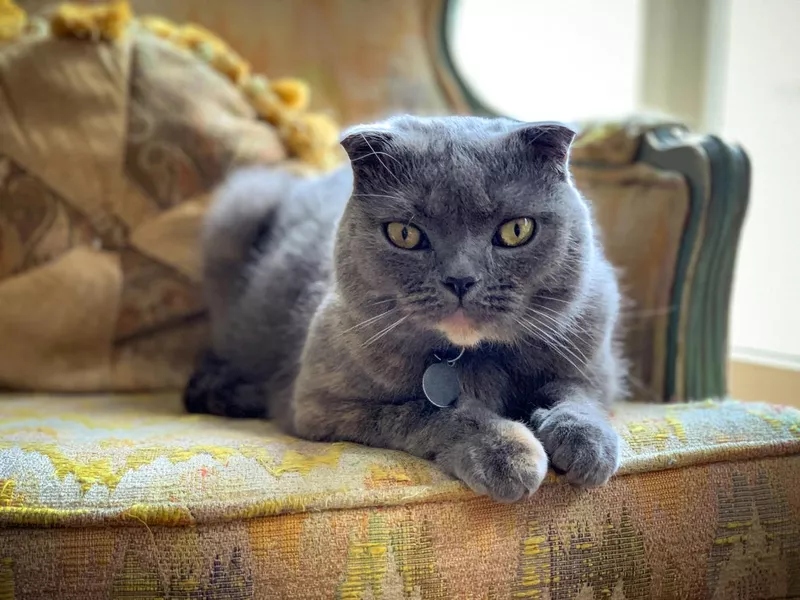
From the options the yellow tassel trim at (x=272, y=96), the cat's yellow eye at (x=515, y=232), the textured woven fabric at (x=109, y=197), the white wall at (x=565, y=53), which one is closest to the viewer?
the cat's yellow eye at (x=515, y=232)

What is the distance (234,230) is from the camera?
1.56 metres

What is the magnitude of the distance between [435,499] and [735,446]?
423 mm

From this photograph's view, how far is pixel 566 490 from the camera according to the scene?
0.87 meters

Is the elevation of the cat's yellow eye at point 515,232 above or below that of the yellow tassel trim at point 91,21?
below

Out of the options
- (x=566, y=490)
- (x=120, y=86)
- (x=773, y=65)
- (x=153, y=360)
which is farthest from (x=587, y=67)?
(x=566, y=490)

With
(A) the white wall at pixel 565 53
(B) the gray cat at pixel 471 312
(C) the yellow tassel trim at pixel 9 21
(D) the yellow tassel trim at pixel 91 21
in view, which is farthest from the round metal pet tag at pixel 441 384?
(A) the white wall at pixel 565 53

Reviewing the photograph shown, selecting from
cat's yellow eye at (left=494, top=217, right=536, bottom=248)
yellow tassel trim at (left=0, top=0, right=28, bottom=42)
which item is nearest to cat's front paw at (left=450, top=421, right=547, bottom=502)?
cat's yellow eye at (left=494, top=217, right=536, bottom=248)

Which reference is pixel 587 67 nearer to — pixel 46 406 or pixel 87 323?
pixel 87 323

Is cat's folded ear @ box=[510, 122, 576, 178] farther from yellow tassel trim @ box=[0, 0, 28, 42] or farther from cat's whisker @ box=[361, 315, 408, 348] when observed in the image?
yellow tassel trim @ box=[0, 0, 28, 42]

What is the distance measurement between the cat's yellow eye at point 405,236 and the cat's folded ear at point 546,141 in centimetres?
18

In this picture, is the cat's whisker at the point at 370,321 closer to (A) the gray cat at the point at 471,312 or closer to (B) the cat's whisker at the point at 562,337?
(A) the gray cat at the point at 471,312

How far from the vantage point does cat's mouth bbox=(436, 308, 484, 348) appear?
0.86m

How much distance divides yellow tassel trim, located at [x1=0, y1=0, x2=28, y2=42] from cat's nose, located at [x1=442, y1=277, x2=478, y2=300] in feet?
4.07

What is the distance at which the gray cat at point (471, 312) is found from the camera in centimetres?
87
